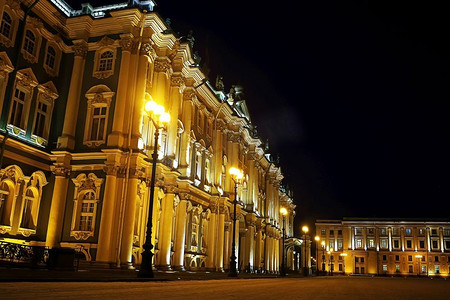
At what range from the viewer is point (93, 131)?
28.5m

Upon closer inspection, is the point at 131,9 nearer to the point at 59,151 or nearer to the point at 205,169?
the point at 59,151

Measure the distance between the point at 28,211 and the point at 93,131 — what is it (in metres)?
5.81

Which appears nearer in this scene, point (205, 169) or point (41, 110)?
point (41, 110)

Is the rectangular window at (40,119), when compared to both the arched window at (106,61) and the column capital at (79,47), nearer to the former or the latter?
the column capital at (79,47)

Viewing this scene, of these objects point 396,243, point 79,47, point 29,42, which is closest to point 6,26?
point 29,42

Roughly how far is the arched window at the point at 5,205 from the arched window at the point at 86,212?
3.82 meters

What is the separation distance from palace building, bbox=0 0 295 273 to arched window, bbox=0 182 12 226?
2.1 inches

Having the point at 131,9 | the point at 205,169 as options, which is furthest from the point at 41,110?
the point at 205,169

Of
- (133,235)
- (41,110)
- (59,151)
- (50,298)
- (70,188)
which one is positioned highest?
(41,110)

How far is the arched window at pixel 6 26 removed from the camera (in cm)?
2499

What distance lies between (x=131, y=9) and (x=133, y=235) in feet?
43.6

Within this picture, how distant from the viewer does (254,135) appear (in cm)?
5356

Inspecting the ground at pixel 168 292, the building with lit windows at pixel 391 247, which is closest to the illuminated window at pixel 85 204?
the ground at pixel 168 292

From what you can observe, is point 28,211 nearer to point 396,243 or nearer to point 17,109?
point 17,109
